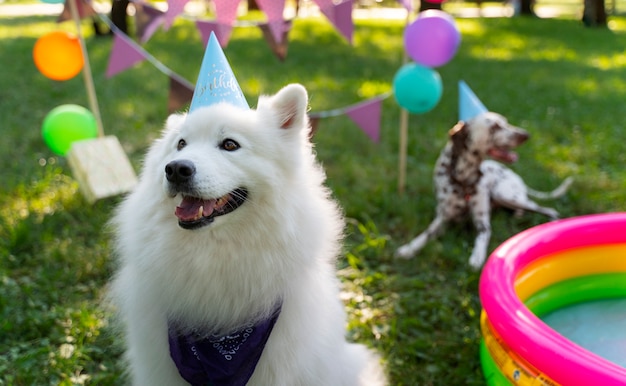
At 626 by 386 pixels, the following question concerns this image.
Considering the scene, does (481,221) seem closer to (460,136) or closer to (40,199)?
(460,136)

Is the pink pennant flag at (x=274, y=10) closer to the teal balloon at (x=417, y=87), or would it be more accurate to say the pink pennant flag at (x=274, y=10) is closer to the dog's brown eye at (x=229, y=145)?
the teal balloon at (x=417, y=87)

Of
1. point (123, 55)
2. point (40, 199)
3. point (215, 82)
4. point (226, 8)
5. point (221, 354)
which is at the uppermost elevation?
point (226, 8)

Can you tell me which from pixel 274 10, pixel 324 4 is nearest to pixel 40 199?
pixel 274 10

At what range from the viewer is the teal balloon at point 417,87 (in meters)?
4.12

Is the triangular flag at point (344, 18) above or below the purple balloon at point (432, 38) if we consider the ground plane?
Answer: above

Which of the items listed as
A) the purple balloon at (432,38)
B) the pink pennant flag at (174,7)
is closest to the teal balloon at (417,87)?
the purple balloon at (432,38)

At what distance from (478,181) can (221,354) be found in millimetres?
2736

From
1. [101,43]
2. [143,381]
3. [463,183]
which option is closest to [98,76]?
[101,43]

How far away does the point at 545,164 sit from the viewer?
18.9ft

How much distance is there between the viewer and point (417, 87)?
412cm

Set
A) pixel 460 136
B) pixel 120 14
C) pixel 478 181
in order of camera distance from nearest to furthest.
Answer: pixel 460 136, pixel 478 181, pixel 120 14

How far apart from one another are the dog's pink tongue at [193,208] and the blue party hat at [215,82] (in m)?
0.49

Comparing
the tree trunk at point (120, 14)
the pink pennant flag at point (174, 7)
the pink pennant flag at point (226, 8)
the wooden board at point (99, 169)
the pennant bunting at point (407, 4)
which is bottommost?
the wooden board at point (99, 169)

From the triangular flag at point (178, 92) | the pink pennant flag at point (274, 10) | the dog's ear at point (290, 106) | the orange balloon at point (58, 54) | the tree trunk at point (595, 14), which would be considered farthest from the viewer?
the tree trunk at point (595, 14)
